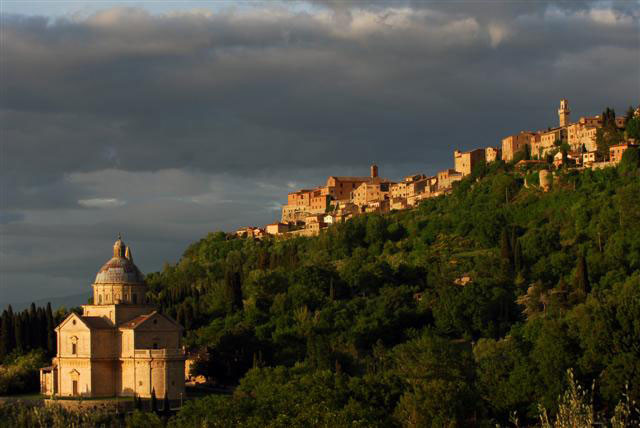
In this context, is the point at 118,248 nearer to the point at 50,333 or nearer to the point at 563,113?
the point at 50,333

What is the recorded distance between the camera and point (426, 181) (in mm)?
126562

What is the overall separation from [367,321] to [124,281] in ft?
56.0

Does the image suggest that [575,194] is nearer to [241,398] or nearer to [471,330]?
[471,330]

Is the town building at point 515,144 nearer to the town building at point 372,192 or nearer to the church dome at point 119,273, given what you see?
the town building at point 372,192

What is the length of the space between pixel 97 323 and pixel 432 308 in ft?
79.2

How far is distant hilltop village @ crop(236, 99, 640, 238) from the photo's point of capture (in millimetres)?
109750

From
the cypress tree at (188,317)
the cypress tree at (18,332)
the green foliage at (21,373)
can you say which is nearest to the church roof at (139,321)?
the green foliage at (21,373)

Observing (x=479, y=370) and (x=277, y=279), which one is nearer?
(x=479, y=370)

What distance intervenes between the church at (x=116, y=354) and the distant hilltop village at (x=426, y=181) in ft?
170

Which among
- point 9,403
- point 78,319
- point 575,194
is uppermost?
point 575,194

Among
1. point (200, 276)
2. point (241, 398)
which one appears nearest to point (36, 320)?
point (241, 398)

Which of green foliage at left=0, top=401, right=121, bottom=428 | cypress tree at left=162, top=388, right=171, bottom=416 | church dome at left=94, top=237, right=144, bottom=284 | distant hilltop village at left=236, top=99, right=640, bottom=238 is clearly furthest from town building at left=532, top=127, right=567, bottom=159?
green foliage at left=0, top=401, right=121, bottom=428

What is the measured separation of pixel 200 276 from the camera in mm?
102938

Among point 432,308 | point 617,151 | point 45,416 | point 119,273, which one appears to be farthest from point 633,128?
point 45,416
